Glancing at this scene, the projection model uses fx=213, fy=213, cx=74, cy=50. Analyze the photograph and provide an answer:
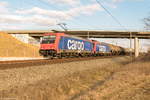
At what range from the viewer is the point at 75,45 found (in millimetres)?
35500

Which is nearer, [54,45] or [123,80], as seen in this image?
[123,80]

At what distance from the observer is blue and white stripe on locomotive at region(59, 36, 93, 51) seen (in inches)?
1194

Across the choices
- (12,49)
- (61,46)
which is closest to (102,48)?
(12,49)

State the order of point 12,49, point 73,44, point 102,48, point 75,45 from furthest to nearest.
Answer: point 102,48, point 12,49, point 75,45, point 73,44

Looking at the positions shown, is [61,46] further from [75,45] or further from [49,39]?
[75,45]

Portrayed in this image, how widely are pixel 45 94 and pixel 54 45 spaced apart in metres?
19.1

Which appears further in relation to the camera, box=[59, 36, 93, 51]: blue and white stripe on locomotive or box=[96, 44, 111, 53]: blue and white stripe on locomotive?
box=[96, 44, 111, 53]: blue and white stripe on locomotive

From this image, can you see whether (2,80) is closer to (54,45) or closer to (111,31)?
(54,45)

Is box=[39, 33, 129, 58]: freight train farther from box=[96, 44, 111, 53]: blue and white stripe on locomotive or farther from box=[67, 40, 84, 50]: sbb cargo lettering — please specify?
box=[96, 44, 111, 53]: blue and white stripe on locomotive

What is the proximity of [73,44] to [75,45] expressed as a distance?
112 cm

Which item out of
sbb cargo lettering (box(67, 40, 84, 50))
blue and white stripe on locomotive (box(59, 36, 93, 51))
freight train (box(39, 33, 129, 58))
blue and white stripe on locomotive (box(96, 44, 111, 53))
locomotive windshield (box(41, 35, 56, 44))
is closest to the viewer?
freight train (box(39, 33, 129, 58))

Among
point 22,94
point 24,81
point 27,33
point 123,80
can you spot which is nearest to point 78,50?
point 123,80

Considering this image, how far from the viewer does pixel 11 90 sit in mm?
9562

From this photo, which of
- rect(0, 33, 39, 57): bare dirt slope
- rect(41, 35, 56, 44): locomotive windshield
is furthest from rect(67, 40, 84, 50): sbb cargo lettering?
rect(0, 33, 39, 57): bare dirt slope
